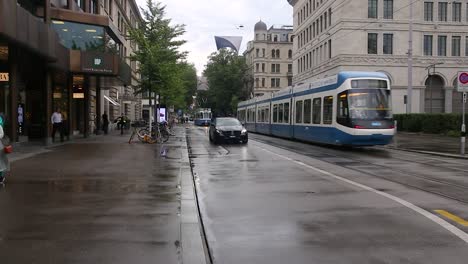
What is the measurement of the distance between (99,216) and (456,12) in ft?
206

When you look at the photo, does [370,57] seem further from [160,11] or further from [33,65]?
[33,65]

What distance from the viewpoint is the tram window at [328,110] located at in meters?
22.3

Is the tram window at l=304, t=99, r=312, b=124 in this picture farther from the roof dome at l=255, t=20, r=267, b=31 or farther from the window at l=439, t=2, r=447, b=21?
the roof dome at l=255, t=20, r=267, b=31

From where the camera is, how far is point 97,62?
86.0 ft

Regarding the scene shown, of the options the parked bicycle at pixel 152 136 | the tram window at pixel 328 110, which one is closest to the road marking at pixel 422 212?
the tram window at pixel 328 110

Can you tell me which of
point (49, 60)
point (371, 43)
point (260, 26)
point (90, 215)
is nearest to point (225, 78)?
point (260, 26)

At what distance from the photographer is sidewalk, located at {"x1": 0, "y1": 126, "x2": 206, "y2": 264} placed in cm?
550

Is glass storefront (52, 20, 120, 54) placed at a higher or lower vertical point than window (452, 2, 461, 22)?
lower

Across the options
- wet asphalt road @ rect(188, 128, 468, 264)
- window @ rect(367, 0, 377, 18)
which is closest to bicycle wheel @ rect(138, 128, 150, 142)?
wet asphalt road @ rect(188, 128, 468, 264)

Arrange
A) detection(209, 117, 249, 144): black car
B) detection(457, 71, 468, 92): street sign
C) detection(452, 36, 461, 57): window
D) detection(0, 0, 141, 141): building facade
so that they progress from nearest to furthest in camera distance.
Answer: detection(0, 0, 141, 141): building facade, detection(457, 71, 468, 92): street sign, detection(209, 117, 249, 144): black car, detection(452, 36, 461, 57): window

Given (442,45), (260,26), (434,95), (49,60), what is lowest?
(49,60)

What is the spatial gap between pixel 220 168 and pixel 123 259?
9.22 metres

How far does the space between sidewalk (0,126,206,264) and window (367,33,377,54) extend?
5010 centimetres

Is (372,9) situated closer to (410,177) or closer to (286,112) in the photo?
(286,112)
